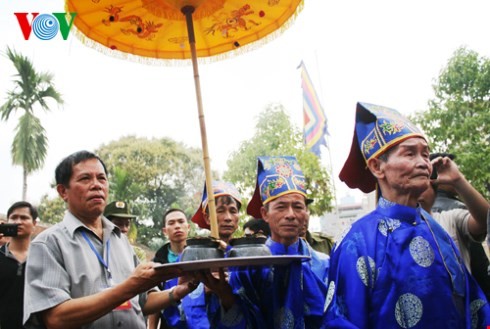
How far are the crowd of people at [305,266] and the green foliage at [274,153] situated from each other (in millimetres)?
13271

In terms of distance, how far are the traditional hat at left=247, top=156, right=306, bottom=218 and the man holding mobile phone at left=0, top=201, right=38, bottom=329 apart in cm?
219

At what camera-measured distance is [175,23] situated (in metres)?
3.60

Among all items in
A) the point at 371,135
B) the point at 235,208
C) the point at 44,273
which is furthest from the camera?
the point at 235,208

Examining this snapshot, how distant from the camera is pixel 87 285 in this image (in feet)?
8.33

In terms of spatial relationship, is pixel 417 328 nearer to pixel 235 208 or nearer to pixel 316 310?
pixel 316 310

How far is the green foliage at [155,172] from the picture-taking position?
30.9 meters

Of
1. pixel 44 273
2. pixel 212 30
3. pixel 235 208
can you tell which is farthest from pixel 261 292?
pixel 212 30

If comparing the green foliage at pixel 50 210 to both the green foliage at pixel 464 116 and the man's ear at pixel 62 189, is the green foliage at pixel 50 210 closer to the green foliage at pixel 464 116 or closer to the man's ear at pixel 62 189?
the green foliage at pixel 464 116

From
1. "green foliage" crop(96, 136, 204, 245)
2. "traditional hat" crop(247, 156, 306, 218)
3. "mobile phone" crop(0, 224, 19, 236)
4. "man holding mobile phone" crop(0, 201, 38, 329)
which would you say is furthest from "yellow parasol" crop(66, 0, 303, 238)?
"green foliage" crop(96, 136, 204, 245)

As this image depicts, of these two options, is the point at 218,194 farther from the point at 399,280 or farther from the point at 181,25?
the point at 399,280

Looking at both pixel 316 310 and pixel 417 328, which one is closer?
pixel 417 328

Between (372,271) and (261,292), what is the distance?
88cm

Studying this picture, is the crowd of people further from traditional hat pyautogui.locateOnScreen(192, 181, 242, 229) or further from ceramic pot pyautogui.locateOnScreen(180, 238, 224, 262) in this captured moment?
traditional hat pyautogui.locateOnScreen(192, 181, 242, 229)

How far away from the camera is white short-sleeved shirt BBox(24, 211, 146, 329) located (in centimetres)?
243
